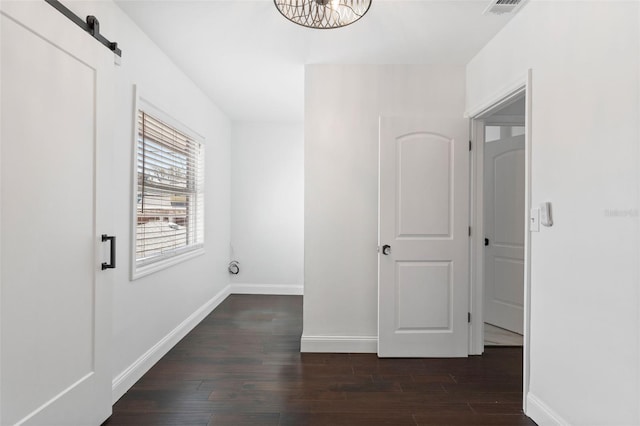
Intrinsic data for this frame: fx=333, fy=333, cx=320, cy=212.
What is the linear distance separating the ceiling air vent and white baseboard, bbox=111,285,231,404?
3327mm

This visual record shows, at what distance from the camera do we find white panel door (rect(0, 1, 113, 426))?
1.32 metres

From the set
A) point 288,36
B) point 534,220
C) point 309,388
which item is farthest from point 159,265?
point 534,220

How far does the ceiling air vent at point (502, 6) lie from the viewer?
6.62 feet

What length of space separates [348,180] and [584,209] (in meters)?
1.72

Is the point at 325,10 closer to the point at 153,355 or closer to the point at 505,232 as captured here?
the point at 153,355

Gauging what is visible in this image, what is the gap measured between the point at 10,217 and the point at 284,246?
3746mm

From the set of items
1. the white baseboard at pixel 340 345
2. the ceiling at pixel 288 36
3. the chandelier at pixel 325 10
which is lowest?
the white baseboard at pixel 340 345

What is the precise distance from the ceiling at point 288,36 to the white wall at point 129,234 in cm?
18

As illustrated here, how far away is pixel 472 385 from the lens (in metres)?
2.38

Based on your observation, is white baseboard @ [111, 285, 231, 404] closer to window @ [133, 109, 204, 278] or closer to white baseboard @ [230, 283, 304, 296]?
window @ [133, 109, 204, 278]

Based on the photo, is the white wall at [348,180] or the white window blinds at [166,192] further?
the white wall at [348,180]

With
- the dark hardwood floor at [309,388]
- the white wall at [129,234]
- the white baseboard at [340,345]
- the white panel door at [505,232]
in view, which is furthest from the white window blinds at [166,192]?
the white panel door at [505,232]

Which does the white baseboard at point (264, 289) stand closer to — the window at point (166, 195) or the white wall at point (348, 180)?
the window at point (166, 195)

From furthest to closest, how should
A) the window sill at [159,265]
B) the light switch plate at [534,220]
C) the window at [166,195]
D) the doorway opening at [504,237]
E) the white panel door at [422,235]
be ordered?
the doorway opening at [504,237], the white panel door at [422,235], the window at [166,195], the window sill at [159,265], the light switch plate at [534,220]
